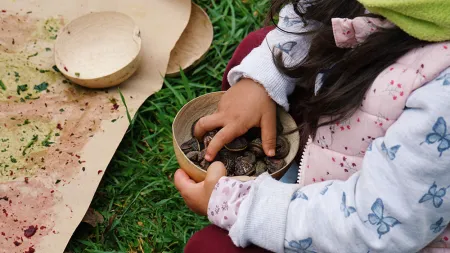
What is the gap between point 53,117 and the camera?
1.56 meters

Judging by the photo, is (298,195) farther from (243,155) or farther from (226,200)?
(243,155)

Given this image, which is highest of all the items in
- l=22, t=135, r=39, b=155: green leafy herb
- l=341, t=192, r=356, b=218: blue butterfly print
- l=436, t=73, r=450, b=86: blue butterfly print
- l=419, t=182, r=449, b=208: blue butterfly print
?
l=436, t=73, r=450, b=86: blue butterfly print

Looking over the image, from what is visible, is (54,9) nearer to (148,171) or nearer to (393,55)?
(148,171)

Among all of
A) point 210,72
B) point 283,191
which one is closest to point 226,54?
point 210,72

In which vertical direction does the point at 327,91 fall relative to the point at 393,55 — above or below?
below

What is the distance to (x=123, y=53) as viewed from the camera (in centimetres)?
172

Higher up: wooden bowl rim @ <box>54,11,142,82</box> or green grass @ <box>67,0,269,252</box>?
wooden bowl rim @ <box>54,11,142,82</box>

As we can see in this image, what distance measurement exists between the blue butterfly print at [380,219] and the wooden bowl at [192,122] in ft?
0.91

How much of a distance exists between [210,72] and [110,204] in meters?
0.49

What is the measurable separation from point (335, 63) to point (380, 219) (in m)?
0.29

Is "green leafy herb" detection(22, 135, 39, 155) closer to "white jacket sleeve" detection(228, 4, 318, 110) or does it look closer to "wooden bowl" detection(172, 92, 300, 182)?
"wooden bowl" detection(172, 92, 300, 182)

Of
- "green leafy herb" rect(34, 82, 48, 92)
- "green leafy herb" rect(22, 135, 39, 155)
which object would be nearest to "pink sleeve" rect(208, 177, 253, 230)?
"green leafy herb" rect(22, 135, 39, 155)

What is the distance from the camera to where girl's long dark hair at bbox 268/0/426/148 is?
0.99 m

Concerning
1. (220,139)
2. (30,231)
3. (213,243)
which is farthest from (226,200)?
(30,231)
